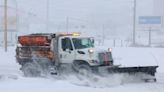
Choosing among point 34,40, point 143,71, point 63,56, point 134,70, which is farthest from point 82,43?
point 143,71

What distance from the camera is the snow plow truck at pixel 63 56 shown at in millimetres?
19031

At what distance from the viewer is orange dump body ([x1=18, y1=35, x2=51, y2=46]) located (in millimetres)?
20594

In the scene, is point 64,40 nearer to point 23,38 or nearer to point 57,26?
point 23,38

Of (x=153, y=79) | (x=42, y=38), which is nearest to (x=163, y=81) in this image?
(x=153, y=79)

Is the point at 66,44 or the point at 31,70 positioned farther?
the point at 31,70

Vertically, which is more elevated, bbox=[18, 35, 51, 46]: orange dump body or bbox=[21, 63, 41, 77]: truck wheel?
bbox=[18, 35, 51, 46]: orange dump body

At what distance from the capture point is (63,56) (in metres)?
20.1

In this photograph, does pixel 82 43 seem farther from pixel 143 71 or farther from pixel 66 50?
pixel 143 71

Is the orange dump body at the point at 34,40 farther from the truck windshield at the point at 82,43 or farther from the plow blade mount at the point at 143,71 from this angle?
the plow blade mount at the point at 143,71

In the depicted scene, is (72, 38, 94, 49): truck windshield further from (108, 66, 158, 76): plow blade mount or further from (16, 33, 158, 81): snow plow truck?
(108, 66, 158, 76): plow blade mount

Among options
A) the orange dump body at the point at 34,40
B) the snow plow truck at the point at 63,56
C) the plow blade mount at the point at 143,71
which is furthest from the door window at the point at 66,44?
the plow blade mount at the point at 143,71

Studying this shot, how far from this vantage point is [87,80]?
60.2ft

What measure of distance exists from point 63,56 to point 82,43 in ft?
3.53

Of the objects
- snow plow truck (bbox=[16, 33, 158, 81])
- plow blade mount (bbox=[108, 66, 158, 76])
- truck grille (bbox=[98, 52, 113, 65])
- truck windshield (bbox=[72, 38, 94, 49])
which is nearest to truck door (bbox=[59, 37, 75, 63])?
snow plow truck (bbox=[16, 33, 158, 81])
